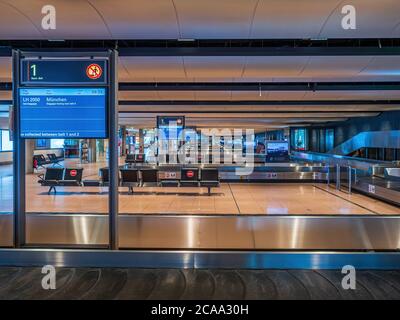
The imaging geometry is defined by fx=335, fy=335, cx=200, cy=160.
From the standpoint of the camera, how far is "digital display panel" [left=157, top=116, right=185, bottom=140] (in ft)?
63.6

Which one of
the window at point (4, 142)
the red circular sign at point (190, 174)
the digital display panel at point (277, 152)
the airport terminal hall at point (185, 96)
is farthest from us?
the digital display panel at point (277, 152)

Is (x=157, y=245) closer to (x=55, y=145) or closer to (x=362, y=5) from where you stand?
(x=362, y=5)

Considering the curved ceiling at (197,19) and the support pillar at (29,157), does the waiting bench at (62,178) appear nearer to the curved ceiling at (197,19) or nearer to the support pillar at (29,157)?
the curved ceiling at (197,19)

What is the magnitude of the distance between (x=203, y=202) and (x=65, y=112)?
723cm

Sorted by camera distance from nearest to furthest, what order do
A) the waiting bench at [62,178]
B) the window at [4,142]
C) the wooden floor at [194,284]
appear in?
the wooden floor at [194,284] < the waiting bench at [62,178] < the window at [4,142]

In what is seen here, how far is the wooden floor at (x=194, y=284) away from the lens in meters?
3.42

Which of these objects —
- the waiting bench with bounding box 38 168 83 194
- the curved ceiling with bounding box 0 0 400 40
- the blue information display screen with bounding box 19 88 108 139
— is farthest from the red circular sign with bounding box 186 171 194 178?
the blue information display screen with bounding box 19 88 108 139

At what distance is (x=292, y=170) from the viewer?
1858 cm

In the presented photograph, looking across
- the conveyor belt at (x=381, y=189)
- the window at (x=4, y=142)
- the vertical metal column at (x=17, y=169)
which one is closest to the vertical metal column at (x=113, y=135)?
the vertical metal column at (x=17, y=169)

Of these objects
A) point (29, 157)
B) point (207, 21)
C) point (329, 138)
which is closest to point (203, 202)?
point (207, 21)

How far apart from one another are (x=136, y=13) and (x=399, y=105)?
16078 mm

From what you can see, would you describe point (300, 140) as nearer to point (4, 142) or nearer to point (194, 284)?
point (4, 142)

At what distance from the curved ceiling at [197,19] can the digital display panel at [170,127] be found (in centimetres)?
1363
